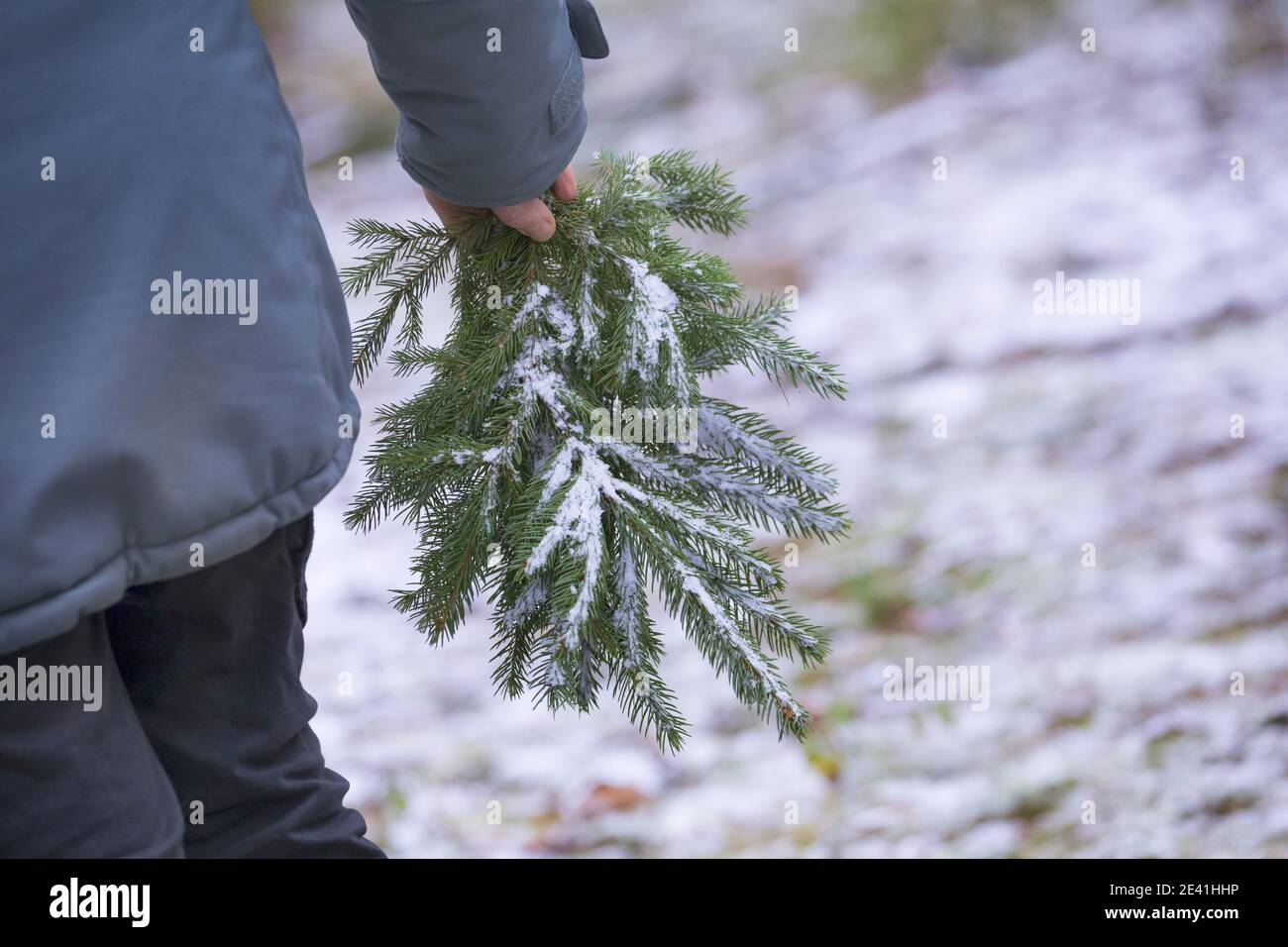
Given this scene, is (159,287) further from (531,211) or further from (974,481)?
(974,481)

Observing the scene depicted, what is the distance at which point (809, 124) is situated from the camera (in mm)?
4777

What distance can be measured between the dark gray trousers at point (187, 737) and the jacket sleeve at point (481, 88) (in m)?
0.42

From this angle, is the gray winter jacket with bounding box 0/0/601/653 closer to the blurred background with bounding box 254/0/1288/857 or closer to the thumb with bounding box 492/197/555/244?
the thumb with bounding box 492/197/555/244

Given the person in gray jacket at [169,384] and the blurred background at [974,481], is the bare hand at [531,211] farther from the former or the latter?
the blurred background at [974,481]

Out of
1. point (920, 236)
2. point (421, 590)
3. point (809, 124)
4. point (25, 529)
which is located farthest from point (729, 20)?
point (25, 529)

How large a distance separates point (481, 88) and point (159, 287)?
1.19ft

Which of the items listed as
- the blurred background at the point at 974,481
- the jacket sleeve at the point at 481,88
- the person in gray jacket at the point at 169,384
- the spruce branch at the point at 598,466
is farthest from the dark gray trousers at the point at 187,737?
the blurred background at the point at 974,481

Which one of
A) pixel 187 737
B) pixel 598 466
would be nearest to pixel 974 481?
pixel 598 466

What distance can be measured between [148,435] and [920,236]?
3.52m

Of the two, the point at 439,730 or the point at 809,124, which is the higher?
the point at 809,124

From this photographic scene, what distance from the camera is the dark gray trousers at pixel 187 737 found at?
35.3 inches

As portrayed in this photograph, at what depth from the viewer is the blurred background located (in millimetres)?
2236

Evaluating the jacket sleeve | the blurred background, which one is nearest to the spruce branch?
the jacket sleeve
